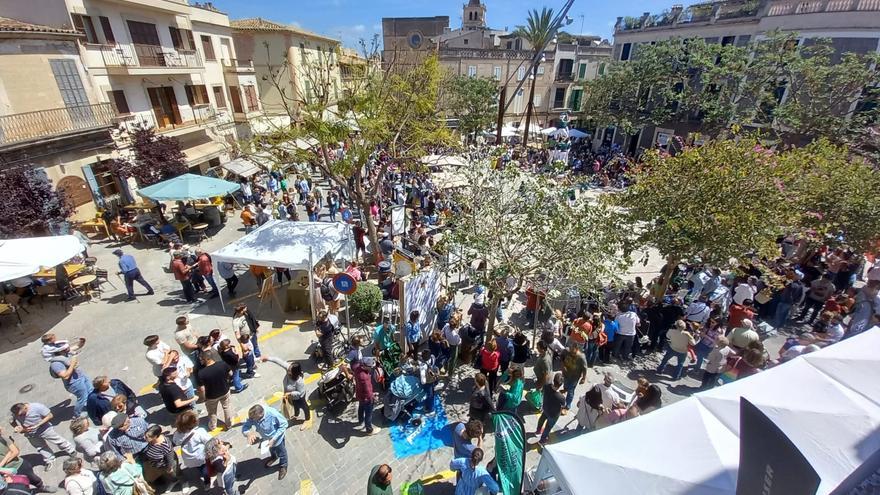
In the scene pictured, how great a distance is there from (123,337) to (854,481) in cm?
1226

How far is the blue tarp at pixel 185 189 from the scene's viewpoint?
12969 millimetres

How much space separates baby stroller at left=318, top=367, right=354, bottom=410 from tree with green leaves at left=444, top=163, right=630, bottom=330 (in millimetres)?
3008

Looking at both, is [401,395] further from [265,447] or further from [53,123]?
[53,123]

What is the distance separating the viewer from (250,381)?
303 inches

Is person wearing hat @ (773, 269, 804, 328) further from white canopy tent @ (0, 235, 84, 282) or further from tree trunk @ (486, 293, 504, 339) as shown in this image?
white canopy tent @ (0, 235, 84, 282)

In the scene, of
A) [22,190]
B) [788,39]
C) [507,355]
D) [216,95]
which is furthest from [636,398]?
[216,95]

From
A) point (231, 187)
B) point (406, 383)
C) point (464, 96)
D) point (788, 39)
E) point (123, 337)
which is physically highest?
point (788, 39)

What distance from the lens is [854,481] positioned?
128 inches

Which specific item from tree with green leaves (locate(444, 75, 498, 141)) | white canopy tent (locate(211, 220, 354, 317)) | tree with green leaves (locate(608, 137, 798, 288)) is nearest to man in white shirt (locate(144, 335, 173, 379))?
white canopy tent (locate(211, 220, 354, 317))

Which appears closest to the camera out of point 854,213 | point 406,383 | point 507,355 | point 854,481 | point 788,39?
point 854,481

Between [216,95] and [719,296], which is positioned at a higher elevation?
[216,95]

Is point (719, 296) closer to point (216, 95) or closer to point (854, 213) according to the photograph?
point (854, 213)

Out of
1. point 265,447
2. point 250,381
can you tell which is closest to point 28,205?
point 250,381

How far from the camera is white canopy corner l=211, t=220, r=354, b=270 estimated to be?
936 cm
